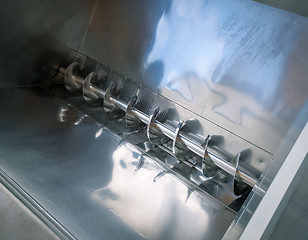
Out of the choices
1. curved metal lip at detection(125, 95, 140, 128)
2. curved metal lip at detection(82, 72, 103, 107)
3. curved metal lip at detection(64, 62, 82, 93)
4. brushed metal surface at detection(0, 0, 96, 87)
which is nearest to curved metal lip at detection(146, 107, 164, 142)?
curved metal lip at detection(125, 95, 140, 128)

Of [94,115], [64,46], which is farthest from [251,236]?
[64,46]

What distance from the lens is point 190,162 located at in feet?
4.10

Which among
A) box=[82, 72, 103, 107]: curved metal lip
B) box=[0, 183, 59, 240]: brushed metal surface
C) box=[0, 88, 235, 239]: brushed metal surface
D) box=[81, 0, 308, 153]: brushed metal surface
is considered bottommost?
box=[0, 183, 59, 240]: brushed metal surface

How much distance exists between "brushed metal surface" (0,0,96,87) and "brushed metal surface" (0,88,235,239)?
17 cm

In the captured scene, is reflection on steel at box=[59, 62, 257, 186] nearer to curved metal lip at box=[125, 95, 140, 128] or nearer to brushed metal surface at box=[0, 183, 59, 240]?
curved metal lip at box=[125, 95, 140, 128]

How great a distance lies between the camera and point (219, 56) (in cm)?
124

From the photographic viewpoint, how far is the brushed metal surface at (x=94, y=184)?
877mm

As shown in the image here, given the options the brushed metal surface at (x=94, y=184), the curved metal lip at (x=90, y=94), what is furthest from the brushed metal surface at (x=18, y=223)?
the curved metal lip at (x=90, y=94)

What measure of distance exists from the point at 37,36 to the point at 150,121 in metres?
0.66

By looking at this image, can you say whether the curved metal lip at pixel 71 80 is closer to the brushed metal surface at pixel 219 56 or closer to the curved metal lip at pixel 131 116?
the brushed metal surface at pixel 219 56

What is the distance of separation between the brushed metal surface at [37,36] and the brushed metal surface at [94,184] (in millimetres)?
171

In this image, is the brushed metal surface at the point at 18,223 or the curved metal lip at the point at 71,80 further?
the curved metal lip at the point at 71,80

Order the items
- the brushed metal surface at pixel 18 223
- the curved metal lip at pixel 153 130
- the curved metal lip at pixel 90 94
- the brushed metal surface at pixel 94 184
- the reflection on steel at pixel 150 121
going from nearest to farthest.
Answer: the brushed metal surface at pixel 18 223, the brushed metal surface at pixel 94 184, the reflection on steel at pixel 150 121, the curved metal lip at pixel 153 130, the curved metal lip at pixel 90 94

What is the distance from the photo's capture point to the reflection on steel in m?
1.07
